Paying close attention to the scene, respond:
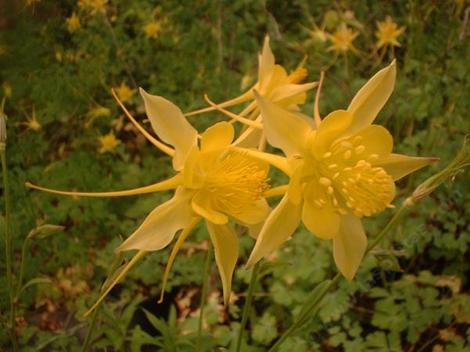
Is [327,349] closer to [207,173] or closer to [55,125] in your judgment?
[207,173]

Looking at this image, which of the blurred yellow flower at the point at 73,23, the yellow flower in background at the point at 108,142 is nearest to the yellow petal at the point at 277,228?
the yellow flower in background at the point at 108,142

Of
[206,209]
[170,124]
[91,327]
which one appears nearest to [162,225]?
[206,209]

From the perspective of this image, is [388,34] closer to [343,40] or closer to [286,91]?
[343,40]

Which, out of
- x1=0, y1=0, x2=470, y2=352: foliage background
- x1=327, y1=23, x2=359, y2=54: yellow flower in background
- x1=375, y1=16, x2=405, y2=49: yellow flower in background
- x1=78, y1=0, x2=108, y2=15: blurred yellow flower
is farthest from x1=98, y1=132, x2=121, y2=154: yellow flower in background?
x1=375, y1=16, x2=405, y2=49: yellow flower in background

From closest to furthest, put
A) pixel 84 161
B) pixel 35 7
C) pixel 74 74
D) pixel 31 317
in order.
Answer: pixel 35 7, pixel 31 317, pixel 84 161, pixel 74 74

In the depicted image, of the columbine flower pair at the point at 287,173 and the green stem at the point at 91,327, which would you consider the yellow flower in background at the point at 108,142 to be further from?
the columbine flower pair at the point at 287,173

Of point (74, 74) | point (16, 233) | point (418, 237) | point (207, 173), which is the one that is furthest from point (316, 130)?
point (74, 74)

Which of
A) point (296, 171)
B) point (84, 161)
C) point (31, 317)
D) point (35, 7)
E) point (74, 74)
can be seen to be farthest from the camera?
point (74, 74)
